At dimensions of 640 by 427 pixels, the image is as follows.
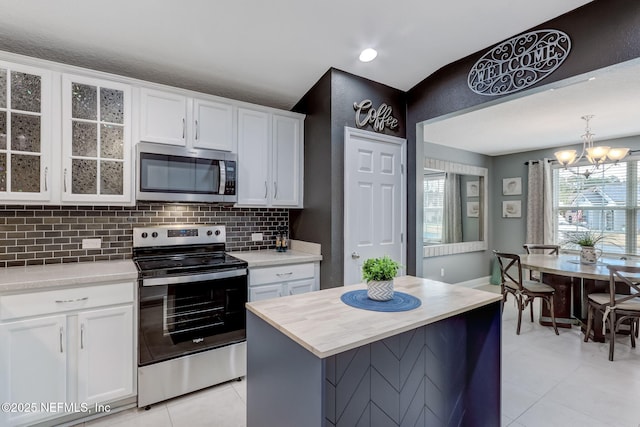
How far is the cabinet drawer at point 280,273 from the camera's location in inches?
105

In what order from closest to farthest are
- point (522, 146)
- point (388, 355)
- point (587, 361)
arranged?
point (388, 355) < point (587, 361) < point (522, 146)

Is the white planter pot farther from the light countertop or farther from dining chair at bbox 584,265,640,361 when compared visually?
dining chair at bbox 584,265,640,361

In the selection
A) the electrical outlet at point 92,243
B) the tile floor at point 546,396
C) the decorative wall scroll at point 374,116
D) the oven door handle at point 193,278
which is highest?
the decorative wall scroll at point 374,116

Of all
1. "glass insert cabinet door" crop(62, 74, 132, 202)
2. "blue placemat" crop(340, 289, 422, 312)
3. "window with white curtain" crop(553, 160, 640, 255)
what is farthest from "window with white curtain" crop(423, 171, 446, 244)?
"glass insert cabinet door" crop(62, 74, 132, 202)

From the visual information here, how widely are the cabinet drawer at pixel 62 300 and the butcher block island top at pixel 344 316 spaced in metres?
1.11

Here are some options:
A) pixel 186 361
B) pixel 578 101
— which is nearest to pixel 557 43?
pixel 578 101

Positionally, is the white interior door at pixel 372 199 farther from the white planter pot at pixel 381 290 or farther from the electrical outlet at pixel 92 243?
the electrical outlet at pixel 92 243

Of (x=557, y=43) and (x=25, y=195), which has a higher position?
(x=557, y=43)

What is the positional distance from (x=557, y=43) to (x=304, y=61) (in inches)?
74.4

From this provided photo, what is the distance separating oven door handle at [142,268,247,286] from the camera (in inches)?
85.9

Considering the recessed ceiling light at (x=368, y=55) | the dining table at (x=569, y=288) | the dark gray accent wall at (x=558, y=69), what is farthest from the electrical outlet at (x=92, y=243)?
the dining table at (x=569, y=288)

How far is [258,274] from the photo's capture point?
2688 mm

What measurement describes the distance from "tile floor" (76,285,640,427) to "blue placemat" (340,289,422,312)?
117 centimetres

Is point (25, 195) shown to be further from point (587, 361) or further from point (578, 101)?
point (578, 101)
